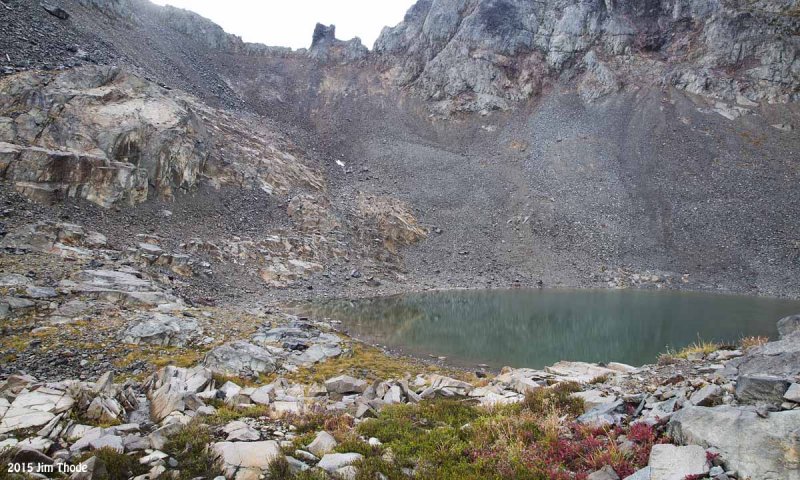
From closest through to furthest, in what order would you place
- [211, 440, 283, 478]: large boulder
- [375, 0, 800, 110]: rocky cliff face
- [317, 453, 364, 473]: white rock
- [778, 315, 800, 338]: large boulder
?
1. [211, 440, 283, 478]: large boulder
2. [317, 453, 364, 473]: white rock
3. [778, 315, 800, 338]: large boulder
4. [375, 0, 800, 110]: rocky cliff face

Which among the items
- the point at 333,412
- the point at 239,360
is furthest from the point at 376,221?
the point at 333,412

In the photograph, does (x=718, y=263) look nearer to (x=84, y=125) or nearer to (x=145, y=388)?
(x=145, y=388)

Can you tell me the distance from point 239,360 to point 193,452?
10802 millimetres

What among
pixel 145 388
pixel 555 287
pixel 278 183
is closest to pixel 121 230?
pixel 278 183

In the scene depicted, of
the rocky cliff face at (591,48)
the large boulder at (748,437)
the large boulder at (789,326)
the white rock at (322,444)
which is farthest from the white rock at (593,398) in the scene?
the rocky cliff face at (591,48)

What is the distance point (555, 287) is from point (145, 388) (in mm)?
51237

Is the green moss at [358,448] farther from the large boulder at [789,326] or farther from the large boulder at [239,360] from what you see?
the large boulder at [789,326]

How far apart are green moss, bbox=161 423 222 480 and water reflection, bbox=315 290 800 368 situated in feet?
63.3

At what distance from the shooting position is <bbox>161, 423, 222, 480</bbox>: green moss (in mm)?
7645

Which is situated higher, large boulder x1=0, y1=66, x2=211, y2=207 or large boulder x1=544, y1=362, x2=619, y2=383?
large boulder x1=0, y1=66, x2=211, y2=207

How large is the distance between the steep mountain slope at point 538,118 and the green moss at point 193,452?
43.0 meters

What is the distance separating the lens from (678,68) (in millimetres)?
79625

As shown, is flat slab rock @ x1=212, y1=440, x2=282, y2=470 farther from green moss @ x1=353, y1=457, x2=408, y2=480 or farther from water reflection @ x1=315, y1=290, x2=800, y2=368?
water reflection @ x1=315, y1=290, x2=800, y2=368

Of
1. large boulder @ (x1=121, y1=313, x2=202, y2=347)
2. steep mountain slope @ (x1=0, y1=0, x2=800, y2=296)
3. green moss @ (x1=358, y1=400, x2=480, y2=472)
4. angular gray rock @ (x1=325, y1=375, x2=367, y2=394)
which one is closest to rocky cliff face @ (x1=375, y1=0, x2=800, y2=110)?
steep mountain slope @ (x1=0, y1=0, x2=800, y2=296)
